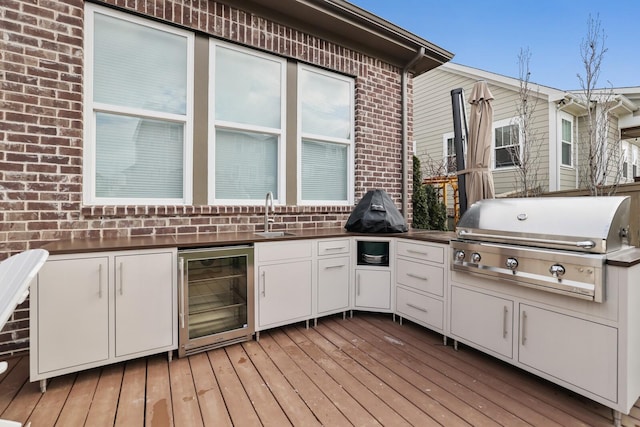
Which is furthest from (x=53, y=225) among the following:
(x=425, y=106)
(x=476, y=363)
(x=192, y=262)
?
(x=425, y=106)

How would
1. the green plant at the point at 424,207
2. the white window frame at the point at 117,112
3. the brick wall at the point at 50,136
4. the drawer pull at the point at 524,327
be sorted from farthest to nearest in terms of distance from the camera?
the green plant at the point at 424,207
the white window frame at the point at 117,112
the brick wall at the point at 50,136
the drawer pull at the point at 524,327

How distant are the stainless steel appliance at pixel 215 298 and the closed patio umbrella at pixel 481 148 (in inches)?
88.3

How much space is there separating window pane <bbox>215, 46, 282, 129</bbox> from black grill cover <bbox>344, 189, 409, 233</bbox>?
4.54 ft

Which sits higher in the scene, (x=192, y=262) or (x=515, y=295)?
(x=192, y=262)

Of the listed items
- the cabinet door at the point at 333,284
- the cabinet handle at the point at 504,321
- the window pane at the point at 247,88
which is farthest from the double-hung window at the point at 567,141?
the window pane at the point at 247,88

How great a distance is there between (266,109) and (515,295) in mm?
2986

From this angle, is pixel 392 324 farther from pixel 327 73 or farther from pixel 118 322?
pixel 327 73

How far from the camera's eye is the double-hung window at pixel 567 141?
22.7 ft

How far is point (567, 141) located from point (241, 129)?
24.9 ft

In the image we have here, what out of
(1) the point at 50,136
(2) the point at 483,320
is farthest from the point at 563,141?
(1) the point at 50,136

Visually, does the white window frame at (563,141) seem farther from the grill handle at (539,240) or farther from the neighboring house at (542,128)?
the grill handle at (539,240)

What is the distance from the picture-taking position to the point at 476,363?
7.69 ft

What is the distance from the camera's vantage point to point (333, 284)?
3.12 metres

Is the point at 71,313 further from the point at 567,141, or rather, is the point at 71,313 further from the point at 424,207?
the point at 567,141
